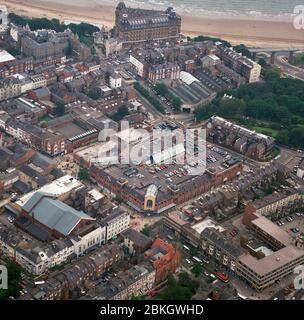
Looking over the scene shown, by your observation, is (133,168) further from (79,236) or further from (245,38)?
(245,38)

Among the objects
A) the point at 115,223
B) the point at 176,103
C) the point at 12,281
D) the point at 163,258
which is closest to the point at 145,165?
the point at 115,223

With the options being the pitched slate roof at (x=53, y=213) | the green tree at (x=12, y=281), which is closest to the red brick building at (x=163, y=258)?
the pitched slate roof at (x=53, y=213)

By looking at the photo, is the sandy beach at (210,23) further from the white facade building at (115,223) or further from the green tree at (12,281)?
the green tree at (12,281)

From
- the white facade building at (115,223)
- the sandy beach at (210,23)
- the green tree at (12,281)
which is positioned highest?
the sandy beach at (210,23)

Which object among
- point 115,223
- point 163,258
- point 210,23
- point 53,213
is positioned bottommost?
point 115,223

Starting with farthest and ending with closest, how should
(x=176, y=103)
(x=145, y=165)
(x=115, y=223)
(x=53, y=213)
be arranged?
1. (x=176, y=103)
2. (x=145, y=165)
3. (x=115, y=223)
4. (x=53, y=213)

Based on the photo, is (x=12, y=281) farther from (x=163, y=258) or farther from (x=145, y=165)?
(x=145, y=165)

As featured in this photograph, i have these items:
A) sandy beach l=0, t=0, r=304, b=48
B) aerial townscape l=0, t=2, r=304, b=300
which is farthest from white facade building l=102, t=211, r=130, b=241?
sandy beach l=0, t=0, r=304, b=48
